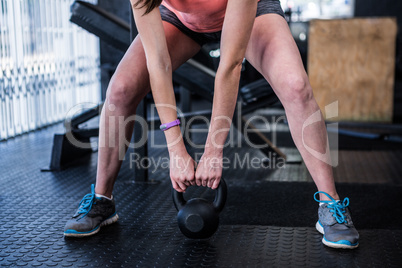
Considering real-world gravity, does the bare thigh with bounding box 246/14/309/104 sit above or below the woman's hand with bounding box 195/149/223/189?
above

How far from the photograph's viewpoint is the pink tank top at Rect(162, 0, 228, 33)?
A: 135 centimetres

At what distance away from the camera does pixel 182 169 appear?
125cm

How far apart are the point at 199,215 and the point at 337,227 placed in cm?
41

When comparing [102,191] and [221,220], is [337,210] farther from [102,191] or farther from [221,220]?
[102,191]

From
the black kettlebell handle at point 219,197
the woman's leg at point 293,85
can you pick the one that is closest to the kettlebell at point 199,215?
the black kettlebell handle at point 219,197

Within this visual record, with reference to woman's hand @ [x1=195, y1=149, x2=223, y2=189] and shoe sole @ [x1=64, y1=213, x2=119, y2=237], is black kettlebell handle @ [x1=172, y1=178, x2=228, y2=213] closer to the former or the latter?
A: woman's hand @ [x1=195, y1=149, x2=223, y2=189]

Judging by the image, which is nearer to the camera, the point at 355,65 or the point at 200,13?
the point at 200,13

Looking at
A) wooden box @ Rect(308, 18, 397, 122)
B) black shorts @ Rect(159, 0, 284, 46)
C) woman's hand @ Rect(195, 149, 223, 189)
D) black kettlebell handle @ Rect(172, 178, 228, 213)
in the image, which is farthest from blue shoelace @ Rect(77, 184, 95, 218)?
wooden box @ Rect(308, 18, 397, 122)

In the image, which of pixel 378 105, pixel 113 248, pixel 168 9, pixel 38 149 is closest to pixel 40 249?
pixel 113 248

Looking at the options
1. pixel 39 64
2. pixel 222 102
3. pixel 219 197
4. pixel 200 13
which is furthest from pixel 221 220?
pixel 39 64

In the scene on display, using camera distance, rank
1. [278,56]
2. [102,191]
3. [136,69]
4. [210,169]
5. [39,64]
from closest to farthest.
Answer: [210,169] < [278,56] < [136,69] < [102,191] < [39,64]

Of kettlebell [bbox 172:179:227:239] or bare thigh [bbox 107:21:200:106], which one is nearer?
kettlebell [bbox 172:179:227:239]

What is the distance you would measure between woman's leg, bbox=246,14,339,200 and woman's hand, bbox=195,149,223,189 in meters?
0.26

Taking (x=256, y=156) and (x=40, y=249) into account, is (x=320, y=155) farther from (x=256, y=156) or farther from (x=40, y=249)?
(x=256, y=156)
